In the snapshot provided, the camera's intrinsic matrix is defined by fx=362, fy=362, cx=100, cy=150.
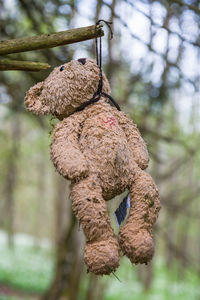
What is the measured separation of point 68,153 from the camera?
1230 mm

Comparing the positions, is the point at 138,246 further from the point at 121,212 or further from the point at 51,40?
the point at 51,40

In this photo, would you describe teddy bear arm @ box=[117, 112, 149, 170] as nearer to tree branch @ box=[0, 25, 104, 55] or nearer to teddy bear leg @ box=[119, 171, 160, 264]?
teddy bear leg @ box=[119, 171, 160, 264]

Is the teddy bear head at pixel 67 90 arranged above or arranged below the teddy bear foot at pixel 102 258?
above

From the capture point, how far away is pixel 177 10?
3.15 m

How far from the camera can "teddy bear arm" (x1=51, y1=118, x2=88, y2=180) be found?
120 centimetres

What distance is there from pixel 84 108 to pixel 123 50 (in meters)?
3.65

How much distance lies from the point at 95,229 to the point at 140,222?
0.56 feet

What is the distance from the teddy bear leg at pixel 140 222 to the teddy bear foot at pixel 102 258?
7cm

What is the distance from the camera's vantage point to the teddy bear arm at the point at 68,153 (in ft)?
3.93

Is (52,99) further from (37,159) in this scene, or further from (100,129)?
(37,159)

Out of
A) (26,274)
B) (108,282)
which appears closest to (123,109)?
(108,282)

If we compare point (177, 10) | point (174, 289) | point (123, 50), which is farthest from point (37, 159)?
point (177, 10)

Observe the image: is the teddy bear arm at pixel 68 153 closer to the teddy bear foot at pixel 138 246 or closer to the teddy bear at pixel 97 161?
the teddy bear at pixel 97 161

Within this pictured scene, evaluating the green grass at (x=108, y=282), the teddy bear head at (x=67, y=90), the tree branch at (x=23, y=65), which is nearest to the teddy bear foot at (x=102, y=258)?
the teddy bear head at (x=67, y=90)
